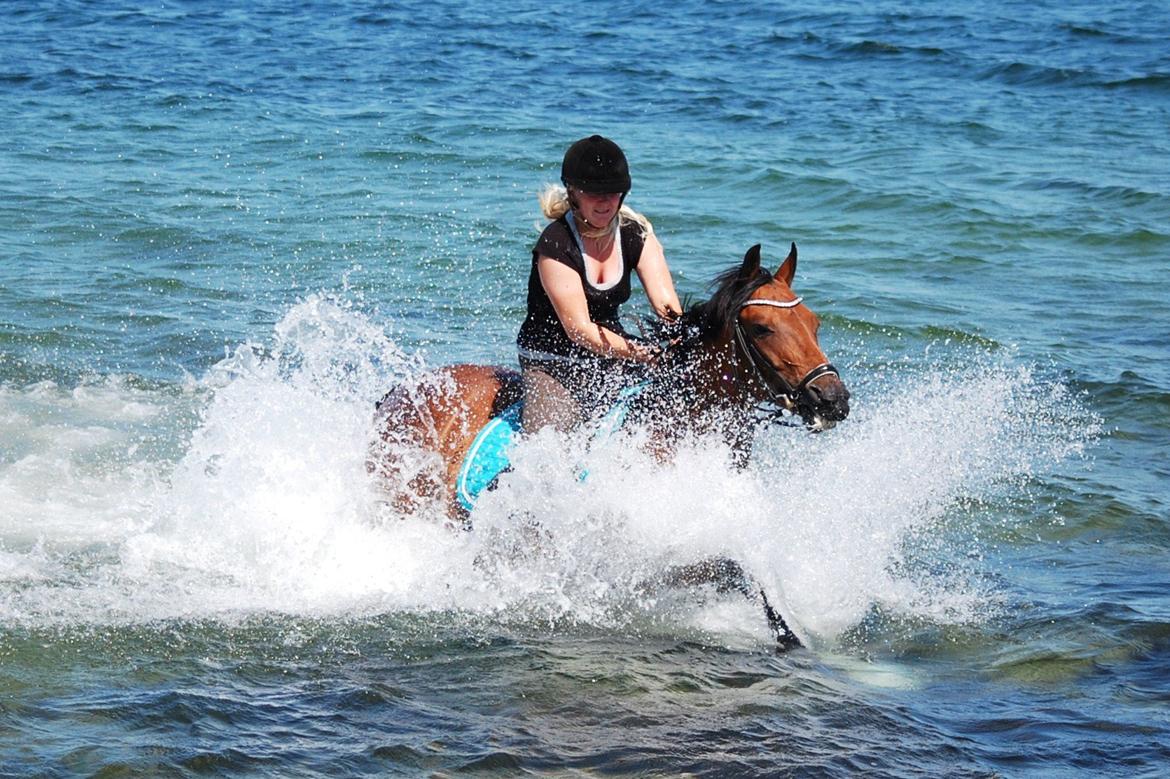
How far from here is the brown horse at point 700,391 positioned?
639 cm

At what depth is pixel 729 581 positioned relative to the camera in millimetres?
7180

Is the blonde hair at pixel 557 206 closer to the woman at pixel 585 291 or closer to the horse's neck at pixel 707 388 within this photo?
the woman at pixel 585 291

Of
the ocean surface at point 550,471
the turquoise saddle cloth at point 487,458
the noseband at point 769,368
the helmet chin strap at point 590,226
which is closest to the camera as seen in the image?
the ocean surface at point 550,471

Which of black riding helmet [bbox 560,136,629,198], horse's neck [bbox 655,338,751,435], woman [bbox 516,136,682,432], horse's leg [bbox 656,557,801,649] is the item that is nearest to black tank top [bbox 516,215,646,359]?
woman [bbox 516,136,682,432]

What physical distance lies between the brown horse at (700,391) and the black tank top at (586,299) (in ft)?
1.18

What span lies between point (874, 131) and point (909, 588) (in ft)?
45.7

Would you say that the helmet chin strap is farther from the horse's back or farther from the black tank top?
the horse's back

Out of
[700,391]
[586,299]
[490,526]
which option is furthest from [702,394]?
[490,526]

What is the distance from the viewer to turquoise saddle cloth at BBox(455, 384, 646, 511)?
7.19m

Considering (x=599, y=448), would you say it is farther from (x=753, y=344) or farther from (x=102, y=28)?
(x=102, y=28)

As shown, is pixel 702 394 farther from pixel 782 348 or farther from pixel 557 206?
pixel 557 206

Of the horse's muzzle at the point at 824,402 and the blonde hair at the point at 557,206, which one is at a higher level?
the blonde hair at the point at 557,206

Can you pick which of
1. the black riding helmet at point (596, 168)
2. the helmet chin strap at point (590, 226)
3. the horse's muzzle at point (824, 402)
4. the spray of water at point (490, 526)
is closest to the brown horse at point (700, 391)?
the horse's muzzle at point (824, 402)

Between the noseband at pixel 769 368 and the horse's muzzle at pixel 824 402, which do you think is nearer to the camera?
the horse's muzzle at pixel 824 402
